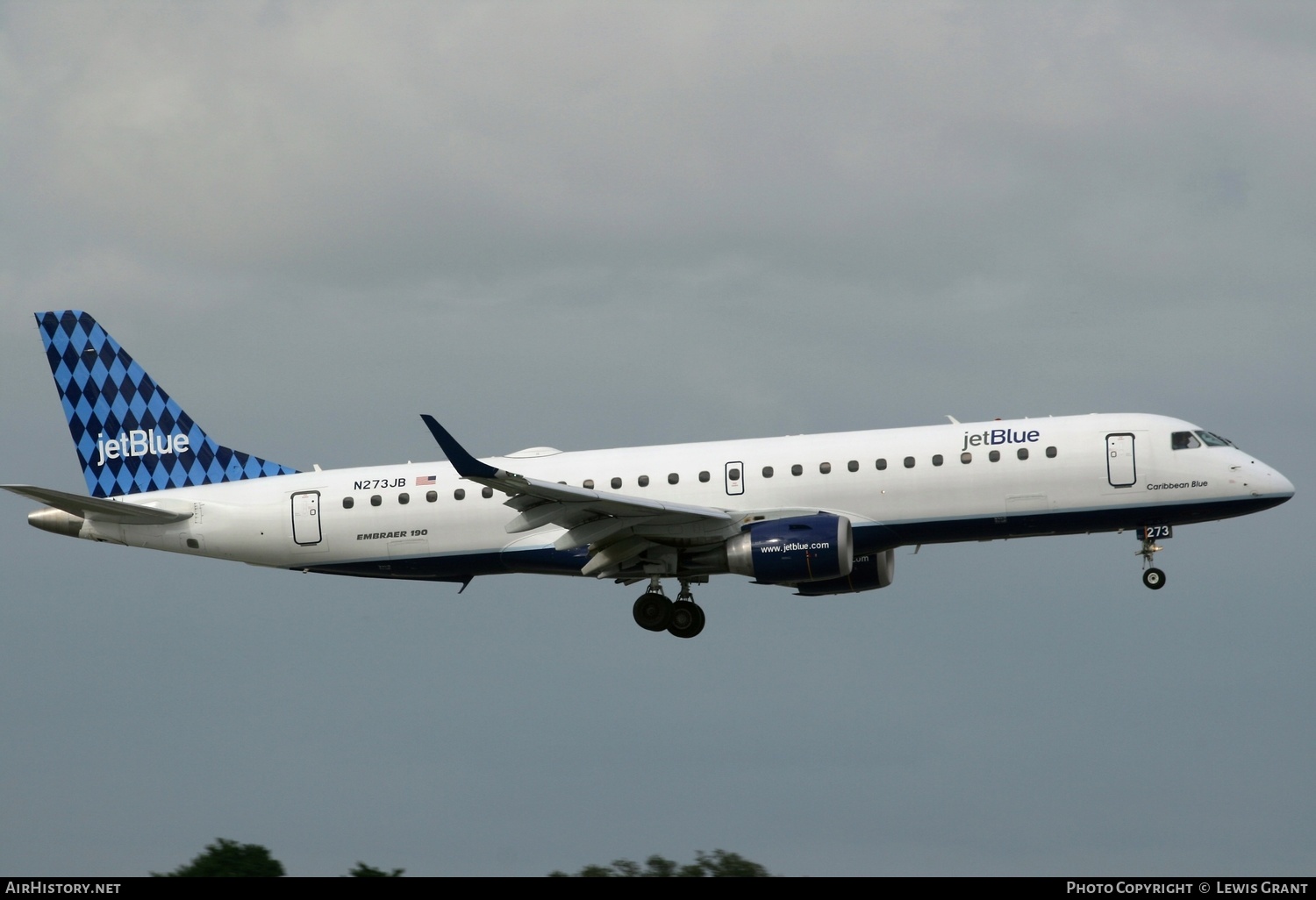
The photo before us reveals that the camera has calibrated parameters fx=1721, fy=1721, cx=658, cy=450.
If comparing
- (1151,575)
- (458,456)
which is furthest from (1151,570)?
(458,456)

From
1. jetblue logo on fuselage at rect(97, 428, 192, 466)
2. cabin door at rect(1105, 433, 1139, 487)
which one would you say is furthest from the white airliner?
jetblue logo on fuselage at rect(97, 428, 192, 466)

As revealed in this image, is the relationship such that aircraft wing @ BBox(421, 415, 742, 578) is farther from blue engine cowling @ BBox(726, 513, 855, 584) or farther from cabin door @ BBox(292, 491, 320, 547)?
cabin door @ BBox(292, 491, 320, 547)

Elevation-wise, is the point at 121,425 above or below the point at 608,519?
above

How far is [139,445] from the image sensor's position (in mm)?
45406

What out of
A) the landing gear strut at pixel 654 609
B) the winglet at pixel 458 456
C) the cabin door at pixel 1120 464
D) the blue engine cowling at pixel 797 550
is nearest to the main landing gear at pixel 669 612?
the landing gear strut at pixel 654 609

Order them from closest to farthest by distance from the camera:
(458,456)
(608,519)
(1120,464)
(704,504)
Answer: (458,456) < (1120,464) < (608,519) < (704,504)

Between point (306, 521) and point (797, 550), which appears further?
point (306, 521)

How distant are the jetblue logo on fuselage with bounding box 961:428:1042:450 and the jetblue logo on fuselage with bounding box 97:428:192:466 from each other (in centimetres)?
2025

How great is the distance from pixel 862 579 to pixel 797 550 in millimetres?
4838

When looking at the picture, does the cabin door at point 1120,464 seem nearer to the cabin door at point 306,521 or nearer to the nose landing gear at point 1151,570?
the nose landing gear at point 1151,570

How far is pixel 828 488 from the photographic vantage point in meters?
39.2

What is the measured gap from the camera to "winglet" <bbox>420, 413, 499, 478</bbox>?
34656mm

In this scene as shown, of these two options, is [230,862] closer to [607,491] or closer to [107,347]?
[107,347]

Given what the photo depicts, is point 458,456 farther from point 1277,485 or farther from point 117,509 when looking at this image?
point 1277,485
